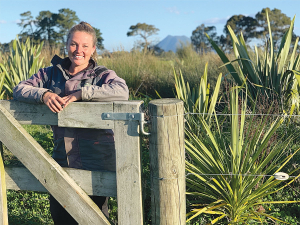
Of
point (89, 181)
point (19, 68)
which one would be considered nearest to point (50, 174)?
point (89, 181)

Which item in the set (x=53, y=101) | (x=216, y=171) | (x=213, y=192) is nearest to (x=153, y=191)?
(x=53, y=101)

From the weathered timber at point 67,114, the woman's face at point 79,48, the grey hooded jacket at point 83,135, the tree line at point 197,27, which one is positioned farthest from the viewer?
the tree line at point 197,27

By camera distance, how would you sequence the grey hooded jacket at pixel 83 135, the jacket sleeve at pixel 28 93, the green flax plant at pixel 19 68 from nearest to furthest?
1. the jacket sleeve at pixel 28 93
2. the grey hooded jacket at pixel 83 135
3. the green flax plant at pixel 19 68

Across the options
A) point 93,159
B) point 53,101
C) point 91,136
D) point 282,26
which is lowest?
point 93,159

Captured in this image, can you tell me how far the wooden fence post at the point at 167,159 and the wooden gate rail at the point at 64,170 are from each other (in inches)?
4.0

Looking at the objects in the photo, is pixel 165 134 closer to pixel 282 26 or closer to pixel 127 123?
pixel 127 123

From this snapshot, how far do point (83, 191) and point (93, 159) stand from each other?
0.99 feet

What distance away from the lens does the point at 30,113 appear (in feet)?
6.63

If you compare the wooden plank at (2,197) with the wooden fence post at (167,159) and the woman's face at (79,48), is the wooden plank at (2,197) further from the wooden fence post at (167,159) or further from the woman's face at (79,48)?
the wooden fence post at (167,159)

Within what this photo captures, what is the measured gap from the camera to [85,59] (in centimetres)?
233

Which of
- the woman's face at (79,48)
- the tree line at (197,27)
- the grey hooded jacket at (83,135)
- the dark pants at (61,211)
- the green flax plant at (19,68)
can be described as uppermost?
the tree line at (197,27)

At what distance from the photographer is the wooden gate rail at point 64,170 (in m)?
1.80

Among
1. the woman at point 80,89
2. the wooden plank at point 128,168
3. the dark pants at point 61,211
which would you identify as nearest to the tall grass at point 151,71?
the woman at point 80,89

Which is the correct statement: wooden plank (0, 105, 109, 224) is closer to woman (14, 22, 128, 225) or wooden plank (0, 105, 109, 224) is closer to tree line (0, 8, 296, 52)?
woman (14, 22, 128, 225)
